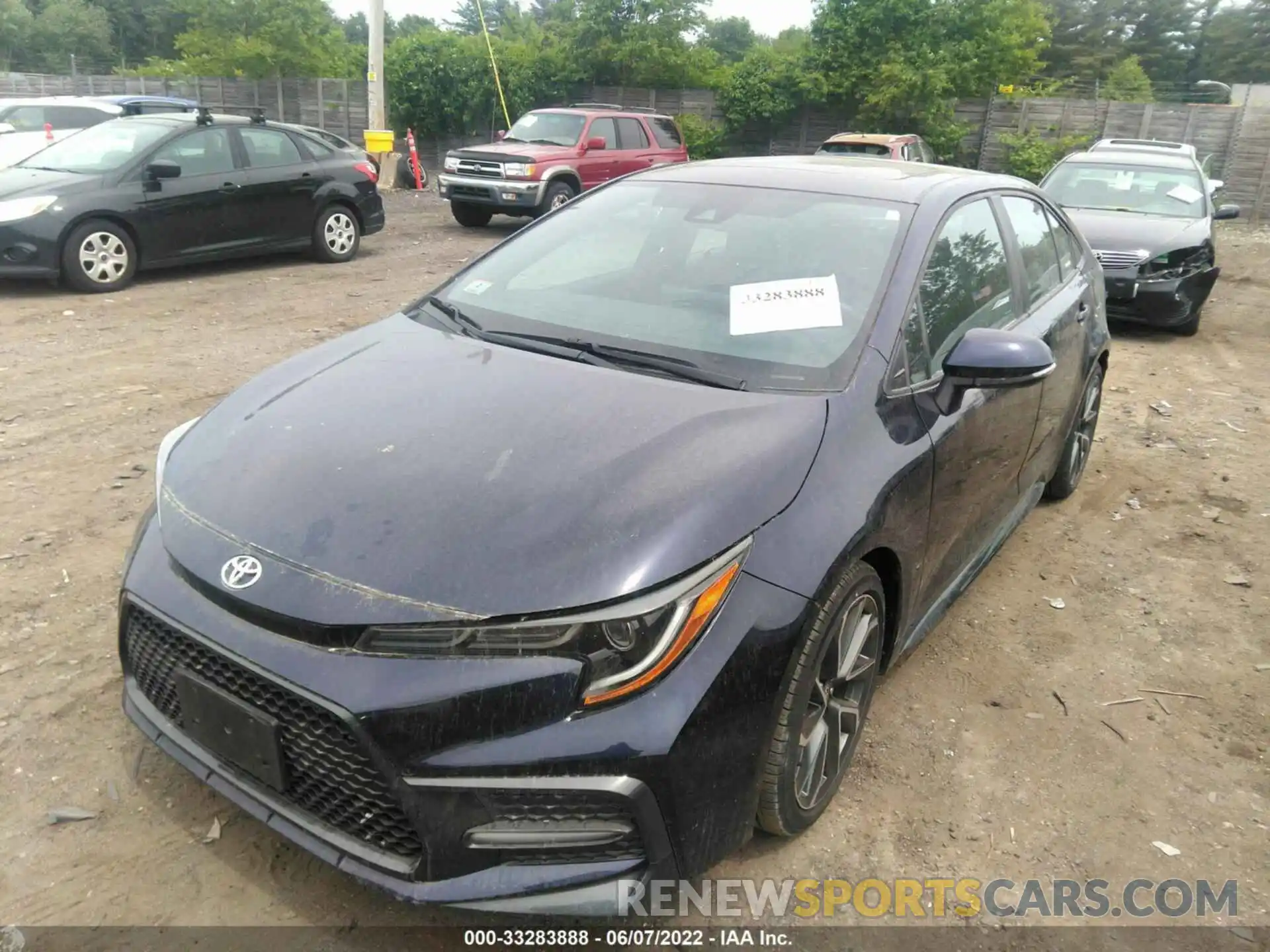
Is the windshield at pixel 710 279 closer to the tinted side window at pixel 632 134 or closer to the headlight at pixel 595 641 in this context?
the headlight at pixel 595 641

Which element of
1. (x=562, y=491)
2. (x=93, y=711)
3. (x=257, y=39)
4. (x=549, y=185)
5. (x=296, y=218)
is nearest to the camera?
(x=562, y=491)

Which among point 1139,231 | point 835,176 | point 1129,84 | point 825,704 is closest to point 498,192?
point 1139,231

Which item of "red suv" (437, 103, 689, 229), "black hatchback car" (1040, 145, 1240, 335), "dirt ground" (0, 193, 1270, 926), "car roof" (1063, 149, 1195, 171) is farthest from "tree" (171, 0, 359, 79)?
"dirt ground" (0, 193, 1270, 926)

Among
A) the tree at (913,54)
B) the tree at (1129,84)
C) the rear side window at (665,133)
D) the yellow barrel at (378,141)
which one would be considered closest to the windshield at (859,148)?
the rear side window at (665,133)

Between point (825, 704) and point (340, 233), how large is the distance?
9.56m

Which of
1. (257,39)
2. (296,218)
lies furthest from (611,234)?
(257,39)

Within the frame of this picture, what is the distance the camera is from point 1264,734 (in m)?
3.28

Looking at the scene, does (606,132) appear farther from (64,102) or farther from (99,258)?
(99,258)

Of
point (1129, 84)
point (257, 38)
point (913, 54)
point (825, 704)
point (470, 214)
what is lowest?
point (470, 214)

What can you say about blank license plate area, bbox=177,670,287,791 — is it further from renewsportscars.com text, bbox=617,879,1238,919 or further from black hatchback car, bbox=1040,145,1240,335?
black hatchback car, bbox=1040,145,1240,335

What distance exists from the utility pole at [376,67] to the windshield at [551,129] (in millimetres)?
5197

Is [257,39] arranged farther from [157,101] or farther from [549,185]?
[549,185]

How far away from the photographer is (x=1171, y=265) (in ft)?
28.7

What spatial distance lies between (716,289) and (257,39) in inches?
1199
